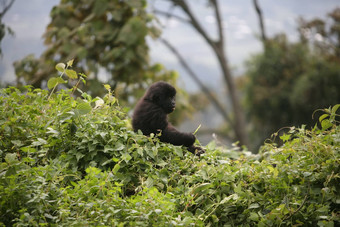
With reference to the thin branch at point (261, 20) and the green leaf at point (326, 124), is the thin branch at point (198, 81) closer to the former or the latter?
the thin branch at point (261, 20)

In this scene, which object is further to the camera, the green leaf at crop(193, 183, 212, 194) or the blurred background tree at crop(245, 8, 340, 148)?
the blurred background tree at crop(245, 8, 340, 148)

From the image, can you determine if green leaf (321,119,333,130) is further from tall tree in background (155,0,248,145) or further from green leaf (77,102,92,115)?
tall tree in background (155,0,248,145)

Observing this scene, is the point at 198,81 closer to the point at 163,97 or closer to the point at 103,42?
the point at 103,42

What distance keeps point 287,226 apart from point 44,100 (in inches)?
97.3

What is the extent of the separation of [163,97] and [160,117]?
0.92 feet

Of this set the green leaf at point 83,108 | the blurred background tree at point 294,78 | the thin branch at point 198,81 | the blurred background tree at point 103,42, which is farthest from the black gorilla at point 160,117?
the thin branch at point 198,81

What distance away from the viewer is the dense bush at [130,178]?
2.39 m

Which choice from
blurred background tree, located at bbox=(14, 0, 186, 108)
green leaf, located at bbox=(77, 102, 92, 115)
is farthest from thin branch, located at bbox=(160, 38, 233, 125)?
green leaf, located at bbox=(77, 102, 92, 115)

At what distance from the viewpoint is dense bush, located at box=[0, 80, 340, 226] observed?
7.84 feet

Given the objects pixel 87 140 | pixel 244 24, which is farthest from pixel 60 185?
pixel 244 24

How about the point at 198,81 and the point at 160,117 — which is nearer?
the point at 160,117

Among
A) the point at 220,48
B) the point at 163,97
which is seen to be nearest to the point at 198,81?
the point at 220,48

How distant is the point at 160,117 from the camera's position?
392 centimetres

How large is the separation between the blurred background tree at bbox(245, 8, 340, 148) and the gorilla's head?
32.0 ft
